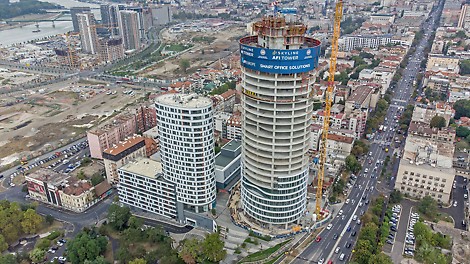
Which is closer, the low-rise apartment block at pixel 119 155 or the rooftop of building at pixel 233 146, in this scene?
the rooftop of building at pixel 233 146

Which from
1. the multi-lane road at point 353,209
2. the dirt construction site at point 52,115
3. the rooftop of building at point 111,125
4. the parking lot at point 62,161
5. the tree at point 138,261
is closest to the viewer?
the tree at point 138,261

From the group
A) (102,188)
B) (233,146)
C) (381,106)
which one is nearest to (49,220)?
(102,188)

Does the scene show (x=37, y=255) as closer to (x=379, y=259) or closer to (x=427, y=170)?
(x=379, y=259)

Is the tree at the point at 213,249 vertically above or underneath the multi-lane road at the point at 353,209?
above

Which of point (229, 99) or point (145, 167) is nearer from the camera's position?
point (145, 167)

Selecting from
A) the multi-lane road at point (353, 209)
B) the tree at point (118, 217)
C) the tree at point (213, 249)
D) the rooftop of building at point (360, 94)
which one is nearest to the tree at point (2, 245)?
the tree at point (118, 217)

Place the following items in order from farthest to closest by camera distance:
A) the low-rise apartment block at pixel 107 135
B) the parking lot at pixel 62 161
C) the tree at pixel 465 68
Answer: the tree at pixel 465 68
the low-rise apartment block at pixel 107 135
the parking lot at pixel 62 161

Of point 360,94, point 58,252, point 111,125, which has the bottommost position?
point 58,252

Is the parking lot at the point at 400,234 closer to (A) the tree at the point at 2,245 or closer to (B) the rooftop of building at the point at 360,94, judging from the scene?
(B) the rooftop of building at the point at 360,94
